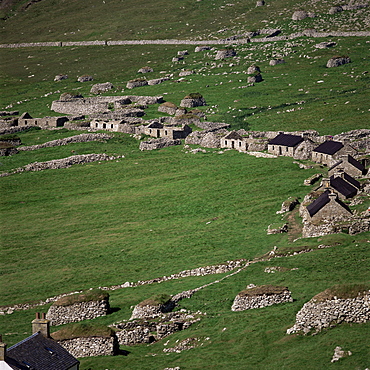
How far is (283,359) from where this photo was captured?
35.9 m

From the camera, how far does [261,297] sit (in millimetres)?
44969

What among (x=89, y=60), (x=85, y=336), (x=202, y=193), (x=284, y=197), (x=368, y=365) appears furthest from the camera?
(x=89, y=60)

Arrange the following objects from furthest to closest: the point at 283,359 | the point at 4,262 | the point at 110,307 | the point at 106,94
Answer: the point at 106,94
the point at 4,262
the point at 110,307
the point at 283,359

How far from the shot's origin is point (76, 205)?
82.4m

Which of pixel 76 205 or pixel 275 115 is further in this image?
pixel 275 115

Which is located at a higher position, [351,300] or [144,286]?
[351,300]

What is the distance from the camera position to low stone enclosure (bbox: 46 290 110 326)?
5175 centimetres

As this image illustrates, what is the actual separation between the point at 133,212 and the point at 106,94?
236 feet

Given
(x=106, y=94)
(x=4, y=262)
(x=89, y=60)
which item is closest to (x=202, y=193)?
(x=4, y=262)

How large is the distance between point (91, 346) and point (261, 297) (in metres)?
10.3

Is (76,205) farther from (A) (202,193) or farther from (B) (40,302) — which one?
(B) (40,302)

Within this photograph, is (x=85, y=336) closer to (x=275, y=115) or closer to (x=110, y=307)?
(x=110, y=307)

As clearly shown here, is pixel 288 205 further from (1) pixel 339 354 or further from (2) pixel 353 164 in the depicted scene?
(1) pixel 339 354

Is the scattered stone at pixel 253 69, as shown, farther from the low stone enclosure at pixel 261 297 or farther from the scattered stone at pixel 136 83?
the low stone enclosure at pixel 261 297
